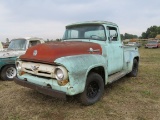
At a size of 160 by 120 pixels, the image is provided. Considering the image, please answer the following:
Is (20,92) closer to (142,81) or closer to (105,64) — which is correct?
(105,64)

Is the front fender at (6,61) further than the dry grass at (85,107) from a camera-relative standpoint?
Yes

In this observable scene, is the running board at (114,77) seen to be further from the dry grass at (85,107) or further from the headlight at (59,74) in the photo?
the headlight at (59,74)

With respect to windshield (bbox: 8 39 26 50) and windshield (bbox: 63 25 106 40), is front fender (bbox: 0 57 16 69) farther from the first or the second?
windshield (bbox: 63 25 106 40)

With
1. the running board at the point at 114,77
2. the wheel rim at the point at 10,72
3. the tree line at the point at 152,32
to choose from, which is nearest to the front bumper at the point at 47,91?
the running board at the point at 114,77

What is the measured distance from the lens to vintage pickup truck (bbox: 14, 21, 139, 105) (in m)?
3.86

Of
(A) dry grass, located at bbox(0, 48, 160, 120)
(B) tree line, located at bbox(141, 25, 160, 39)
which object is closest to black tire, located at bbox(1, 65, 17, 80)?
(A) dry grass, located at bbox(0, 48, 160, 120)

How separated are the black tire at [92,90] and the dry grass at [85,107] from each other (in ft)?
0.55

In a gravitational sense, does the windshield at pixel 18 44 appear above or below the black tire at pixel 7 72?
above

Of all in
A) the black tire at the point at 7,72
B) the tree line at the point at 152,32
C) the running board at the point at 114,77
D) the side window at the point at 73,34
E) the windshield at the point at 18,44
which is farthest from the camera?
the tree line at the point at 152,32

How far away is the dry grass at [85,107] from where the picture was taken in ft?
13.5

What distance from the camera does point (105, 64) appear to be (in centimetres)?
495

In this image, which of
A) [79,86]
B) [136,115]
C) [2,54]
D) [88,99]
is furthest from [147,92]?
[2,54]

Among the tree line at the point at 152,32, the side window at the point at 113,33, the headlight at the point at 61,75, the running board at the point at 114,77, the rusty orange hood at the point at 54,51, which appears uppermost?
the tree line at the point at 152,32

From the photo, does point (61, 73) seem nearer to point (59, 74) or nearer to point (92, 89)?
point (59, 74)
